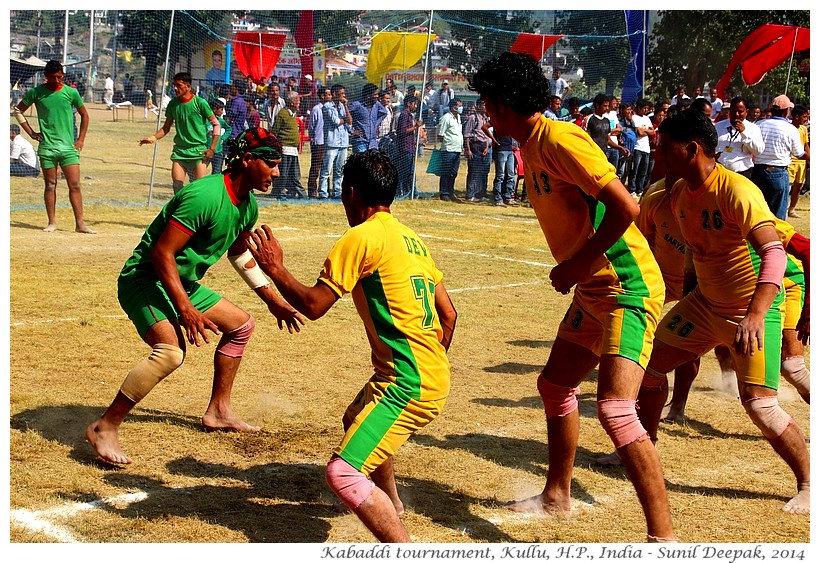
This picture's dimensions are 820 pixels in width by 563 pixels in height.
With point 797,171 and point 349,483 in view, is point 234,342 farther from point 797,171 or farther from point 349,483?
point 797,171

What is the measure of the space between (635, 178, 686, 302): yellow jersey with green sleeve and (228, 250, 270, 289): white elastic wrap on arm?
2.02 m

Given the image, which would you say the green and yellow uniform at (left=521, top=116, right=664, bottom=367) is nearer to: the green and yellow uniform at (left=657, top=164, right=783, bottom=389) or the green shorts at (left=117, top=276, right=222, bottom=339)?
the green and yellow uniform at (left=657, top=164, right=783, bottom=389)

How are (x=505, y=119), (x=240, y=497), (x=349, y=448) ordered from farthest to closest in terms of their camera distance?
(x=240, y=497)
(x=505, y=119)
(x=349, y=448)

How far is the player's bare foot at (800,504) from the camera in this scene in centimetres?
490

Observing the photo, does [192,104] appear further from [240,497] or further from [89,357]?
[240,497]

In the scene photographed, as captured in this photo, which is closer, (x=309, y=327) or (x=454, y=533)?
(x=454, y=533)

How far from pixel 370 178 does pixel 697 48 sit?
94.4ft

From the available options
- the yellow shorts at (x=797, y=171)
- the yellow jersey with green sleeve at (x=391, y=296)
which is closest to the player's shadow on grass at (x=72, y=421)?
the yellow jersey with green sleeve at (x=391, y=296)

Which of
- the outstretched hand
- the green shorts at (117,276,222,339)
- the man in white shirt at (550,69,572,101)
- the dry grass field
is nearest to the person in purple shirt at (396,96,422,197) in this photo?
the man in white shirt at (550,69,572,101)

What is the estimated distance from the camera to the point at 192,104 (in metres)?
13.9

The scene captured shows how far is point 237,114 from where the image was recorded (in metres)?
18.7

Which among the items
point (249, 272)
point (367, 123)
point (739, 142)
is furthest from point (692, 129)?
point (367, 123)

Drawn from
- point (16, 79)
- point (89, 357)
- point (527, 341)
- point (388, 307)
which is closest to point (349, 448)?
point (388, 307)
